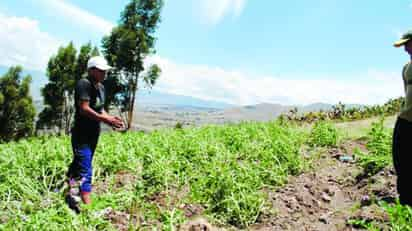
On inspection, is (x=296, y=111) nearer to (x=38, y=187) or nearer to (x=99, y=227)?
(x=38, y=187)

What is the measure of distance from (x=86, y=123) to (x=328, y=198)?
2787mm

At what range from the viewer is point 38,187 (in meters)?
4.93

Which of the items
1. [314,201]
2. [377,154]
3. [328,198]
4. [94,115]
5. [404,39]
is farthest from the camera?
[377,154]

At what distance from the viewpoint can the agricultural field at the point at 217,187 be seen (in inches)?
147

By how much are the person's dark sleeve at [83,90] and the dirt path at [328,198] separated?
210 centimetres

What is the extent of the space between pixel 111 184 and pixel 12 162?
169 cm

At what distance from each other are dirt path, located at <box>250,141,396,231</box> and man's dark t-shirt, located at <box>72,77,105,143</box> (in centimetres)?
193

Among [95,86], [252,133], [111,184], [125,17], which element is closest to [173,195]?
[111,184]

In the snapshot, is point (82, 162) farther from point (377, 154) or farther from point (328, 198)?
point (377, 154)

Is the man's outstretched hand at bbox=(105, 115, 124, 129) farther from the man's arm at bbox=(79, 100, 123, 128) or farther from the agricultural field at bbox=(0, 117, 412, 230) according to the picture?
the agricultural field at bbox=(0, 117, 412, 230)

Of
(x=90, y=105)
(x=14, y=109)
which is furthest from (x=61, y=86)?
(x=90, y=105)

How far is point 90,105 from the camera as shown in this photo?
4.53 metres

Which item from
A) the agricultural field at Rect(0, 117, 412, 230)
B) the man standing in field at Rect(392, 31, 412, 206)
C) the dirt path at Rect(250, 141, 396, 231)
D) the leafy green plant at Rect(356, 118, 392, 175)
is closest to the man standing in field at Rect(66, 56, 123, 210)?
the agricultural field at Rect(0, 117, 412, 230)

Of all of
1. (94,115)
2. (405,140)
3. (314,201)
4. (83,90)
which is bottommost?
(314,201)
